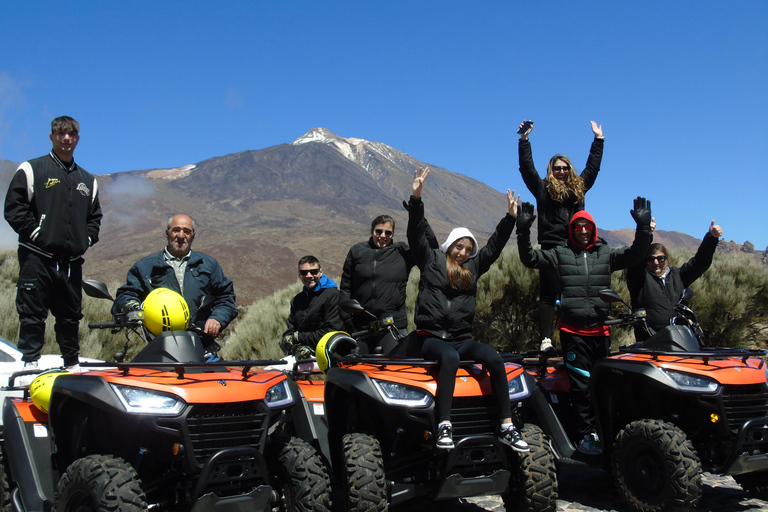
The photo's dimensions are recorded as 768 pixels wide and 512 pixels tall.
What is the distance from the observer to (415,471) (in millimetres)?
4297

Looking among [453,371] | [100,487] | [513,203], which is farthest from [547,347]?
[100,487]

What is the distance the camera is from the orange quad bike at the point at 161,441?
11.4 ft

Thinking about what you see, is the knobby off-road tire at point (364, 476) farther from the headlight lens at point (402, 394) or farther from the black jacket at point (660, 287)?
the black jacket at point (660, 287)

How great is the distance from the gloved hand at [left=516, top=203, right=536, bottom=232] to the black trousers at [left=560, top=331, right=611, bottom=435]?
0.94 metres

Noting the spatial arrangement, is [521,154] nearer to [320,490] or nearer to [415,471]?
[415,471]

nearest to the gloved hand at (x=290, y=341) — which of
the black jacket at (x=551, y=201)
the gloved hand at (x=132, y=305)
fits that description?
A: the gloved hand at (x=132, y=305)

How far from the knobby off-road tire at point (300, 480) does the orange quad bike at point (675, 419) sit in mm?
2094

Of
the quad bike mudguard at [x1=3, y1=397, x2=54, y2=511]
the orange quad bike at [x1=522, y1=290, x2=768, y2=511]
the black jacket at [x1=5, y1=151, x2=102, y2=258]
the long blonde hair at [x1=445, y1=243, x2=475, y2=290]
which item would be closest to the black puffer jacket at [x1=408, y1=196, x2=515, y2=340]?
the long blonde hair at [x1=445, y1=243, x2=475, y2=290]

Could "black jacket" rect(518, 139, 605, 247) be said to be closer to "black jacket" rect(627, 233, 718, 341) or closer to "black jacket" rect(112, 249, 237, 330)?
"black jacket" rect(627, 233, 718, 341)

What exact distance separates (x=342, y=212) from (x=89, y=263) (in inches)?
3203

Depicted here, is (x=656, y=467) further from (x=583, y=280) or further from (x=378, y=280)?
(x=378, y=280)

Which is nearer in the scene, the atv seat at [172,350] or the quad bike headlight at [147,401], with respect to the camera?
the quad bike headlight at [147,401]

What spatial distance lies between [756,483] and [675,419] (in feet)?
2.88

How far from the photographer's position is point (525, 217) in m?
5.34
